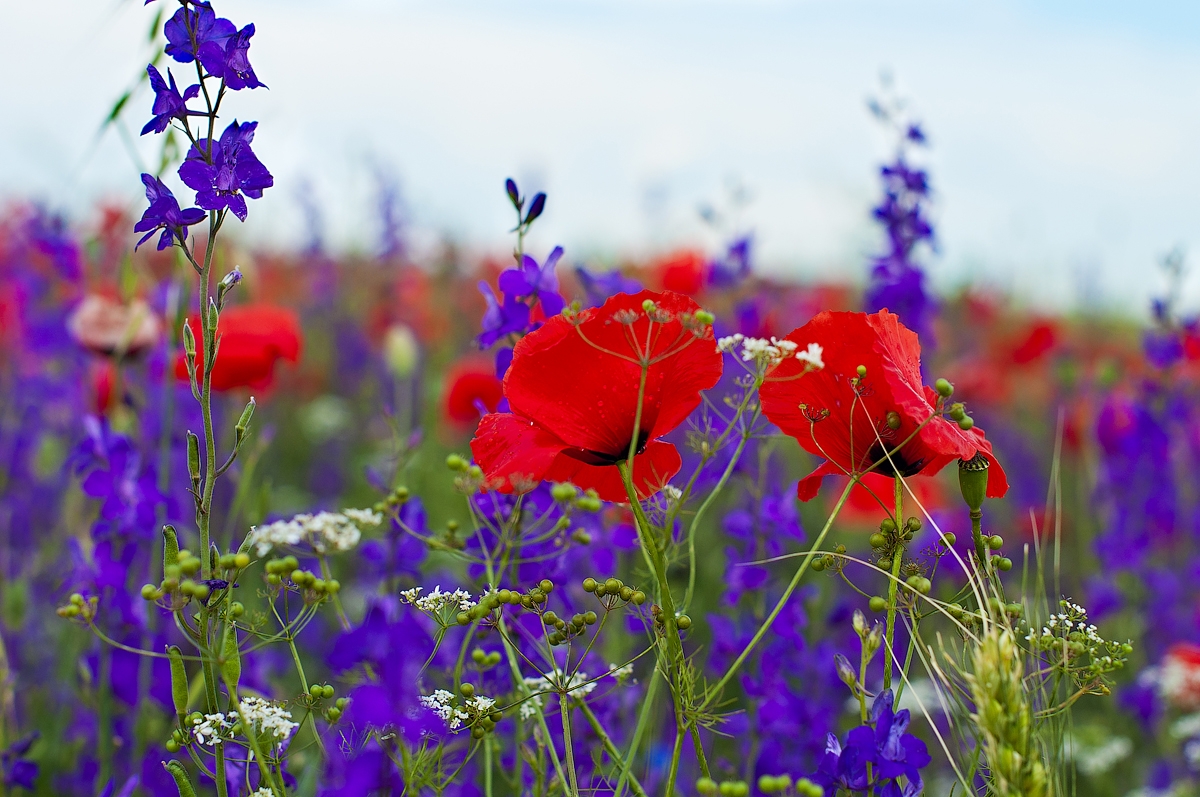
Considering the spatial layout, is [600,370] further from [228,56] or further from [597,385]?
[228,56]

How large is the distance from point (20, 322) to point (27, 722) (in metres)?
1.85

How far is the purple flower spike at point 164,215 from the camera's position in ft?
2.51

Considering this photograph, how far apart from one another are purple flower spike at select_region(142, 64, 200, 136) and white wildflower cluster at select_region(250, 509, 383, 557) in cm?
32

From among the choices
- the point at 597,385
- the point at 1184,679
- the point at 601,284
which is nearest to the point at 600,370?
the point at 597,385

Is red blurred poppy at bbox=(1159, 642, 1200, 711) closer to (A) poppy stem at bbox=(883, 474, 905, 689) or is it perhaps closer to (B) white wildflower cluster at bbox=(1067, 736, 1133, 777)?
(B) white wildflower cluster at bbox=(1067, 736, 1133, 777)

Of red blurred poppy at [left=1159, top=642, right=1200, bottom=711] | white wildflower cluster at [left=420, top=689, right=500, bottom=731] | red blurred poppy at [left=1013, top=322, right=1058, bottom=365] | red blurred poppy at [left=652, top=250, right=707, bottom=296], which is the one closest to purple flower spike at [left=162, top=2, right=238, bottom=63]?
white wildflower cluster at [left=420, top=689, right=500, bottom=731]

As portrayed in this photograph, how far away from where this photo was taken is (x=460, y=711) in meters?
0.76

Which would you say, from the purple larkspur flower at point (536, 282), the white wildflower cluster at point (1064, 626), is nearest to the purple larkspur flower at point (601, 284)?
the purple larkspur flower at point (536, 282)

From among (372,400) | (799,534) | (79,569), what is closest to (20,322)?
(372,400)

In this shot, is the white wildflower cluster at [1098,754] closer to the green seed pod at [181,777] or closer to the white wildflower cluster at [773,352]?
the white wildflower cluster at [773,352]

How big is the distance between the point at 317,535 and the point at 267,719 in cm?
16

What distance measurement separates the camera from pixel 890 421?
2.57 ft

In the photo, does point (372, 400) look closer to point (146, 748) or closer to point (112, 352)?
point (112, 352)

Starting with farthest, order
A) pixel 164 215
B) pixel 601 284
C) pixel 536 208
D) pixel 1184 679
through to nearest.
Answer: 1. pixel 1184 679
2. pixel 601 284
3. pixel 536 208
4. pixel 164 215
